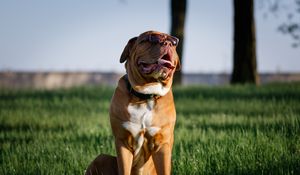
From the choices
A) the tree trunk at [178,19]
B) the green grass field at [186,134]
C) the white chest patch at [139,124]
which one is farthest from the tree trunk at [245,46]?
the white chest patch at [139,124]

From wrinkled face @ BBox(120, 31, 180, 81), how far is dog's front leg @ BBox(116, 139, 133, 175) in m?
0.59

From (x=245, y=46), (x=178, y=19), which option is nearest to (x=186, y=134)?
(x=245, y=46)

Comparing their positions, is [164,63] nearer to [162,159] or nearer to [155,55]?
[155,55]

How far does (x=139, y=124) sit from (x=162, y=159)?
0.34 metres

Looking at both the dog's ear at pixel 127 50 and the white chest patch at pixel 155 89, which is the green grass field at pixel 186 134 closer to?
the white chest patch at pixel 155 89

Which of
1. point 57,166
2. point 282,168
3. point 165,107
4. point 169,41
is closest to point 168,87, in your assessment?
point 165,107

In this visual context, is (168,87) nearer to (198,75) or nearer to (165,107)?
(165,107)

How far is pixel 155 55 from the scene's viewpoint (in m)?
4.52

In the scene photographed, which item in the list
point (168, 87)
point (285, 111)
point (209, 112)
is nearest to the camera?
point (168, 87)

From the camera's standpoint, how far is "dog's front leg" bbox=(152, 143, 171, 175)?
4754 mm

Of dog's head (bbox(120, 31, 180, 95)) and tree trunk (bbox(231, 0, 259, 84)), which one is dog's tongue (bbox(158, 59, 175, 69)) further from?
tree trunk (bbox(231, 0, 259, 84))

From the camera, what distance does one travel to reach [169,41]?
4555 mm

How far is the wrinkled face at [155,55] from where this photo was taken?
4523 millimetres

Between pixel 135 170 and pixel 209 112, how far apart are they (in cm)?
735
